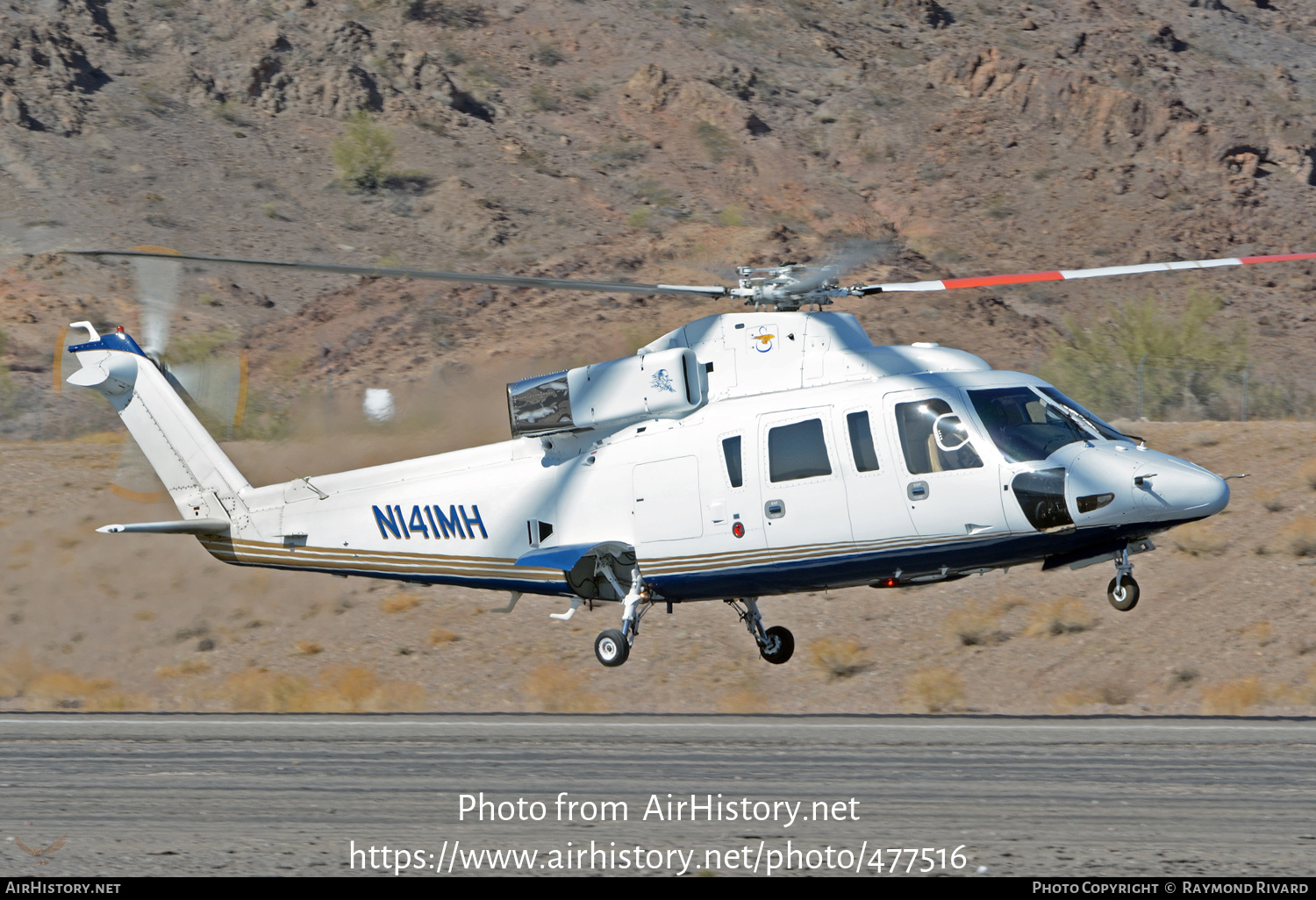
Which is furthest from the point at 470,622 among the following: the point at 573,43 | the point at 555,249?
the point at 573,43

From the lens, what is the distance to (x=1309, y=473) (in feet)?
97.8

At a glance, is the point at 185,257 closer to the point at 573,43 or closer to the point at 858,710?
the point at 858,710

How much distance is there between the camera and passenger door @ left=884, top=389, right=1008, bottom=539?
15.0 meters

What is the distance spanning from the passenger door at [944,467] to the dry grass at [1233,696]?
10368mm

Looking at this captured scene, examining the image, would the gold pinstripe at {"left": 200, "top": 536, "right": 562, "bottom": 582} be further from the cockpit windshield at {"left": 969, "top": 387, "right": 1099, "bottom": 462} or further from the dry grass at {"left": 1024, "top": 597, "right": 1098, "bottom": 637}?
the dry grass at {"left": 1024, "top": 597, "right": 1098, "bottom": 637}

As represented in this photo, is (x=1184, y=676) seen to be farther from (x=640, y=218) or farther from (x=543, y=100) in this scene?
(x=543, y=100)

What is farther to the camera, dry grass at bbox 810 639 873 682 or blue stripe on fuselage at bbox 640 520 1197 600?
dry grass at bbox 810 639 873 682

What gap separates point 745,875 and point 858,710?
14010 millimetres

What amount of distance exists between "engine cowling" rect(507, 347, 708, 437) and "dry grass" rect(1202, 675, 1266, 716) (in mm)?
11511

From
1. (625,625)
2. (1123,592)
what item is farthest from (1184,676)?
(625,625)

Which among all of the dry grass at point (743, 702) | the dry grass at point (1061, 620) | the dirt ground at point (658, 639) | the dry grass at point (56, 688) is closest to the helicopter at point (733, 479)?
the dirt ground at point (658, 639)

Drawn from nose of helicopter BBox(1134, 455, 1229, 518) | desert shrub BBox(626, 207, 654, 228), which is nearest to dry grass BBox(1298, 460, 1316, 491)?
nose of helicopter BBox(1134, 455, 1229, 518)

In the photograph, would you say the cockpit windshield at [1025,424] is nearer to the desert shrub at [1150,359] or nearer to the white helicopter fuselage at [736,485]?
the white helicopter fuselage at [736,485]

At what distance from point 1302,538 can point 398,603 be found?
17.2 meters
